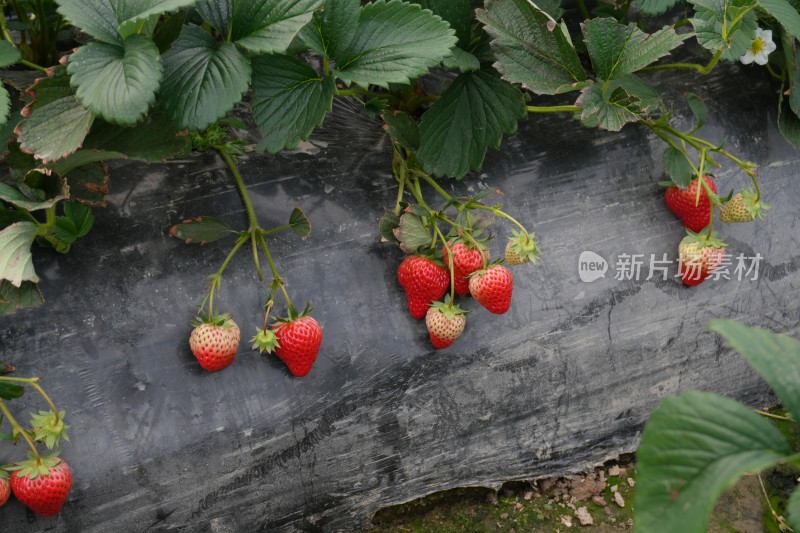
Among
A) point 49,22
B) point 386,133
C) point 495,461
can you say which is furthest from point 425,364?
point 49,22

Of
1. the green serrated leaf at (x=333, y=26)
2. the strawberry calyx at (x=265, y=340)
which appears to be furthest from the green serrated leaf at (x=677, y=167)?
the strawberry calyx at (x=265, y=340)

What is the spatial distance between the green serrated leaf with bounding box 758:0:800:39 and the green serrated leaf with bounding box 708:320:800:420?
0.65m

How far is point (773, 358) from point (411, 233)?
1.85ft

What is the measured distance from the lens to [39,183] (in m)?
0.98

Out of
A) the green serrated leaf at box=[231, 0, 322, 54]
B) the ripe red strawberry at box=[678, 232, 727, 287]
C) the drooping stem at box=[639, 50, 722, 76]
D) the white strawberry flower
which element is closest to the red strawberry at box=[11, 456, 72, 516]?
the green serrated leaf at box=[231, 0, 322, 54]

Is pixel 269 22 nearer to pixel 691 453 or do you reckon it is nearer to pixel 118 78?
pixel 118 78

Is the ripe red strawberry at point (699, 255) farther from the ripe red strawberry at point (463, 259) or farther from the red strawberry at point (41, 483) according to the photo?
the red strawberry at point (41, 483)

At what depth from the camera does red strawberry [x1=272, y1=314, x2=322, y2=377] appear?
1085mm

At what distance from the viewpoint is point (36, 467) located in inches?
38.2

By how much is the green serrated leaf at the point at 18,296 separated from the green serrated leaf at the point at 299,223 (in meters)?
0.31

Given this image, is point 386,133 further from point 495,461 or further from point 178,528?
point 178,528

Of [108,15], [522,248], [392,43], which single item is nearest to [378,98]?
[392,43]

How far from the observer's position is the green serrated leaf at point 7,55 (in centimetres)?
100

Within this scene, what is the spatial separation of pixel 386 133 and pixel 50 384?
1.83ft
